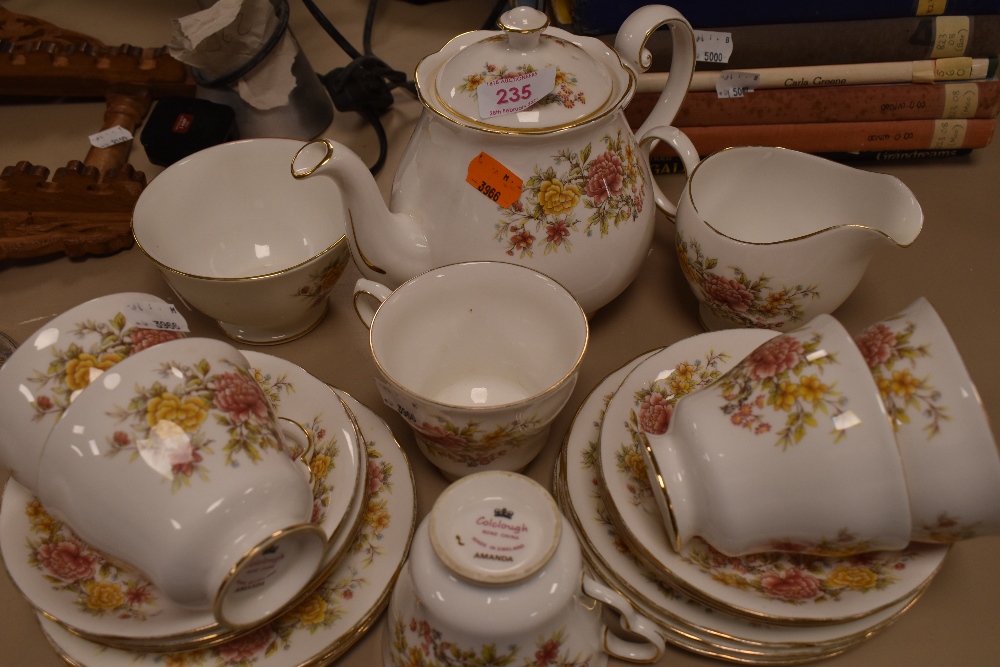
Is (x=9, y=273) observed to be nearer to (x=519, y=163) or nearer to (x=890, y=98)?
(x=519, y=163)

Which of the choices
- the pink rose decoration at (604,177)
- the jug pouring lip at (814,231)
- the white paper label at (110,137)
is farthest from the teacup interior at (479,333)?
the white paper label at (110,137)

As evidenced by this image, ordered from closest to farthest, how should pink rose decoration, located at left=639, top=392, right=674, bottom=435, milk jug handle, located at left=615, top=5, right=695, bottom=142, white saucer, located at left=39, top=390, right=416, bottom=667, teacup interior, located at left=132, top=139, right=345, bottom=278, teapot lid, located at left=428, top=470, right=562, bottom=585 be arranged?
teapot lid, located at left=428, top=470, right=562, bottom=585, white saucer, located at left=39, top=390, right=416, bottom=667, pink rose decoration, located at left=639, top=392, right=674, bottom=435, milk jug handle, located at left=615, top=5, right=695, bottom=142, teacup interior, located at left=132, top=139, right=345, bottom=278

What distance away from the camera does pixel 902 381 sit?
0.58 metres

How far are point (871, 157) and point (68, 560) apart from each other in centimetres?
121

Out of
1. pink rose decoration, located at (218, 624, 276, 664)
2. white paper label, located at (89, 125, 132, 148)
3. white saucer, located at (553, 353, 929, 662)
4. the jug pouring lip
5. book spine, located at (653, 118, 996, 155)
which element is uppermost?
the jug pouring lip

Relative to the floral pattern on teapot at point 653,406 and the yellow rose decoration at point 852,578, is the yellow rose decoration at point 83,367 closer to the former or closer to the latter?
the floral pattern on teapot at point 653,406

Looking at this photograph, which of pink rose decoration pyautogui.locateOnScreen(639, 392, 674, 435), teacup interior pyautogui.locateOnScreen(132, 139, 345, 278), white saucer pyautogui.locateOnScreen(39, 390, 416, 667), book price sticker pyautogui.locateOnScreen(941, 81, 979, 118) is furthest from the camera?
book price sticker pyautogui.locateOnScreen(941, 81, 979, 118)

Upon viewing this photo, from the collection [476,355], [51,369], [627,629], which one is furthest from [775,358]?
[51,369]

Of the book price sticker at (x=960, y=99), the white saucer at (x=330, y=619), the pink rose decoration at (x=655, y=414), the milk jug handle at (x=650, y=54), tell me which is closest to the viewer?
the white saucer at (x=330, y=619)

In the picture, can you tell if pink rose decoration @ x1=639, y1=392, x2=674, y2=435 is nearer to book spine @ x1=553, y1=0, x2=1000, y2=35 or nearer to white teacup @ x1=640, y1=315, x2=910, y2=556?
→ white teacup @ x1=640, y1=315, x2=910, y2=556

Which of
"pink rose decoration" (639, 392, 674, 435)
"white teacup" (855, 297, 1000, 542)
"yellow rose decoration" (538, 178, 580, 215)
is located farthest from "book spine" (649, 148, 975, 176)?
"white teacup" (855, 297, 1000, 542)

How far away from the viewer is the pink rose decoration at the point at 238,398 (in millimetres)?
602

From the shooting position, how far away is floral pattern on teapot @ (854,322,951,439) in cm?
56

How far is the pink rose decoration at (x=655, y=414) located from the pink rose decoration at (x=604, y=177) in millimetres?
217
